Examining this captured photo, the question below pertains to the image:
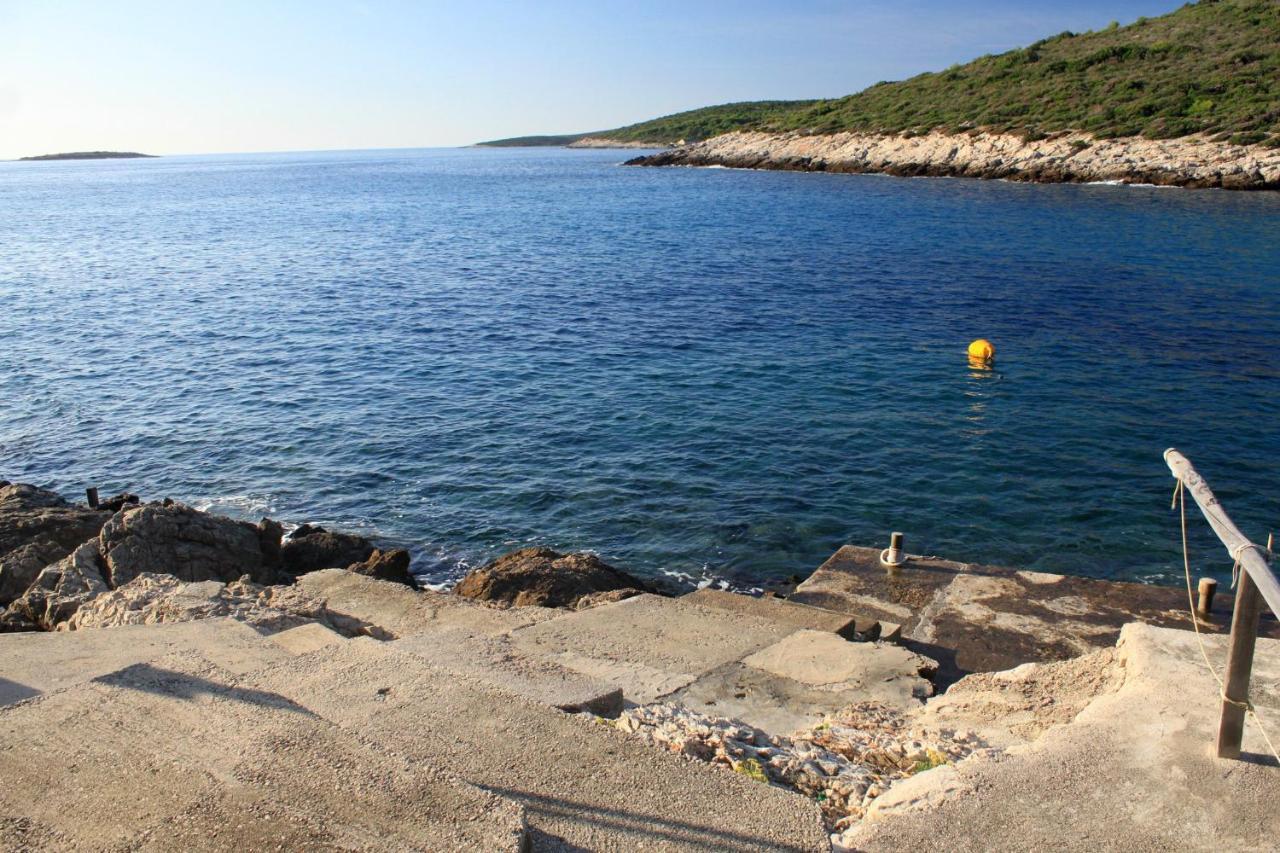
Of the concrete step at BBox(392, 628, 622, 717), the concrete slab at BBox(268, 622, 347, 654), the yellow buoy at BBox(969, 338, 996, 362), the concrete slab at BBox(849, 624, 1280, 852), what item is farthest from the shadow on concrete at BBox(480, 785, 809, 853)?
the yellow buoy at BBox(969, 338, 996, 362)

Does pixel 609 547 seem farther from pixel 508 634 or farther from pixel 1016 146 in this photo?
pixel 1016 146

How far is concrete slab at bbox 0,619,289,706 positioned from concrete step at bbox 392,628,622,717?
1.12 meters

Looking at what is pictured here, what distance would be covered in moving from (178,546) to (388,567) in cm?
273

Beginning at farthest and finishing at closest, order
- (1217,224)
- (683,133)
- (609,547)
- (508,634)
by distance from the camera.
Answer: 1. (683,133)
2. (1217,224)
3. (609,547)
4. (508,634)

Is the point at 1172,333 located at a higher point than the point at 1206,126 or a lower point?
lower

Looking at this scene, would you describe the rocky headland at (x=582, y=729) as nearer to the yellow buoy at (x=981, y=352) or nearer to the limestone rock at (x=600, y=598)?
the limestone rock at (x=600, y=598)

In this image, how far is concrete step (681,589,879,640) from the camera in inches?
372

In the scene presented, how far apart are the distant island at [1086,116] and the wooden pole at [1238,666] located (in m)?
65.8

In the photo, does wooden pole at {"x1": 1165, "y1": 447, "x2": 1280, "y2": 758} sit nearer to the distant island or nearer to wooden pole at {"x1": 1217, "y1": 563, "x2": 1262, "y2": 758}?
wooden pole at {"x1": 1217, "y1": 563, "x2": 1262, "y2": 758}

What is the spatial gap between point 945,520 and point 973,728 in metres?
9.17

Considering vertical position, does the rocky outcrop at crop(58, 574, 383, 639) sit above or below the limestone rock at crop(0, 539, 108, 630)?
above

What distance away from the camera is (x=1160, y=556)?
1377 centimetres

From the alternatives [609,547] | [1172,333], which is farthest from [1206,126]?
[609,547]

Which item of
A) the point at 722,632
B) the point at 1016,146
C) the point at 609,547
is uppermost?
the point at 1016,146
